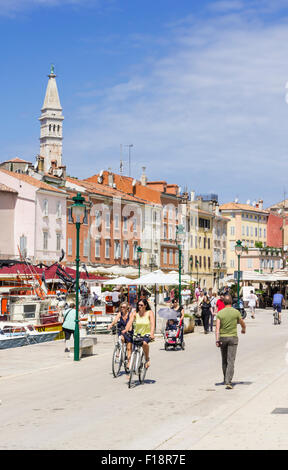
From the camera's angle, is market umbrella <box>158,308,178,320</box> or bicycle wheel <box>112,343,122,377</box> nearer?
bicycle wheel <box>112,343,122,377</box>

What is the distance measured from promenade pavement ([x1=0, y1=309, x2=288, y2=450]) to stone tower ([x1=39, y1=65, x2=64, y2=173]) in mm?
143484

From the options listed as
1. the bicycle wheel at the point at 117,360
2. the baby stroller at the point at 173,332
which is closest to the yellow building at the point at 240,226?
the baby stroller at the point at 173,332

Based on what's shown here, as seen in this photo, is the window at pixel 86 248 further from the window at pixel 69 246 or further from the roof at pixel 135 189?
the roof at pixel 135 189

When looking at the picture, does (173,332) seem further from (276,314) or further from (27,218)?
(27,218)

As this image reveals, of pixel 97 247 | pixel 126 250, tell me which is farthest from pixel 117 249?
pixel 97 247

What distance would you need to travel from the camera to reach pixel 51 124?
163500 mm

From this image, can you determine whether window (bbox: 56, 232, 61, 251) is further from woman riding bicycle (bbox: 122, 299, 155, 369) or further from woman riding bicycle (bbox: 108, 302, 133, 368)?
woman riding bicycle (bbox: 122, 299, 155, 369)

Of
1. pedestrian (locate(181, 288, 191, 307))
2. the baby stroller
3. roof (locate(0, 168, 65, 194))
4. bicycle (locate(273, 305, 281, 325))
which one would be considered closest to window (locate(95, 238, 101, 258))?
roof (locate(0, 168, 65, 194))

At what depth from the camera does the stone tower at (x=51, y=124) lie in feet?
536

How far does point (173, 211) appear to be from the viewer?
104000 millimetres

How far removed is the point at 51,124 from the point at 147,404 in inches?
6066

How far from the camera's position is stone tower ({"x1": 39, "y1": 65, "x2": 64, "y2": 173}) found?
164m

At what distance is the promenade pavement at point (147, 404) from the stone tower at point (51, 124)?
471 feet

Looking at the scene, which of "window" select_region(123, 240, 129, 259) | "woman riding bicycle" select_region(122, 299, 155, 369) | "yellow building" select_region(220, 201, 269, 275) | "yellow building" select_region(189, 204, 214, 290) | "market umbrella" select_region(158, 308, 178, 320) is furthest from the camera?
"yellow building" select_region(220, 201, 269, 275)
